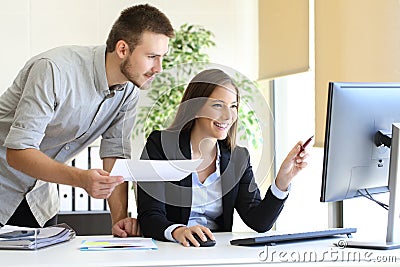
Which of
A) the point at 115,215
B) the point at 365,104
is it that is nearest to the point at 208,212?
the point at 115,215

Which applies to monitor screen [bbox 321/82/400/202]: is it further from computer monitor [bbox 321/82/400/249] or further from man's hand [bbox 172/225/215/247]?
man's hand [bbox 172/225/215/247]

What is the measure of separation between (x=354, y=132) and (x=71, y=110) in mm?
981

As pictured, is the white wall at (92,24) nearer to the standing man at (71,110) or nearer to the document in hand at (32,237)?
the standing man at (71,110)

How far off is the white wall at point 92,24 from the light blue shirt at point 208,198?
2380 mm

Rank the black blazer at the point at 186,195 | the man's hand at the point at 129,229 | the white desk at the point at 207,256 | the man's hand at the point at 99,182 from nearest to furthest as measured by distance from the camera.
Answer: the white desk at the point at 207,256 < the man's hand at the point at 99,182 < the black blazer at the point at 186,195 < the man's hand at the point at 129,229

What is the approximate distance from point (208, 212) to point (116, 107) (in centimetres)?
55

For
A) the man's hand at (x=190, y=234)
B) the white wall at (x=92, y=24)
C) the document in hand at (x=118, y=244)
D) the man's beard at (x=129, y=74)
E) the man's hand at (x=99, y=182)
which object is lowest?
the document in hand at (x=118, y=244)

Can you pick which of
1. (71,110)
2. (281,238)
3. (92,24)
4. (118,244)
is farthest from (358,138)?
(92,24)

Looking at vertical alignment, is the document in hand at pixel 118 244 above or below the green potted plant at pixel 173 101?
below

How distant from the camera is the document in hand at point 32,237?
200 centimetres

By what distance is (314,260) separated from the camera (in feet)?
5.87

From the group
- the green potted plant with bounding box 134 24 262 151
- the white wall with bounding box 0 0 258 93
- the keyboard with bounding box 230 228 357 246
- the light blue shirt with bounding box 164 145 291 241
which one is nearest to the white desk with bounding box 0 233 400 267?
the keyboard with bounding box 230 228 357 246

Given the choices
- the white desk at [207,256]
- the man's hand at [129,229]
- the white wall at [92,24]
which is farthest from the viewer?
the white wall at [92,24]

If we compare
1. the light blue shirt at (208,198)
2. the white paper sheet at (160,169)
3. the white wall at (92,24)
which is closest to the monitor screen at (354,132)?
the light blue shirt at (208,198)
